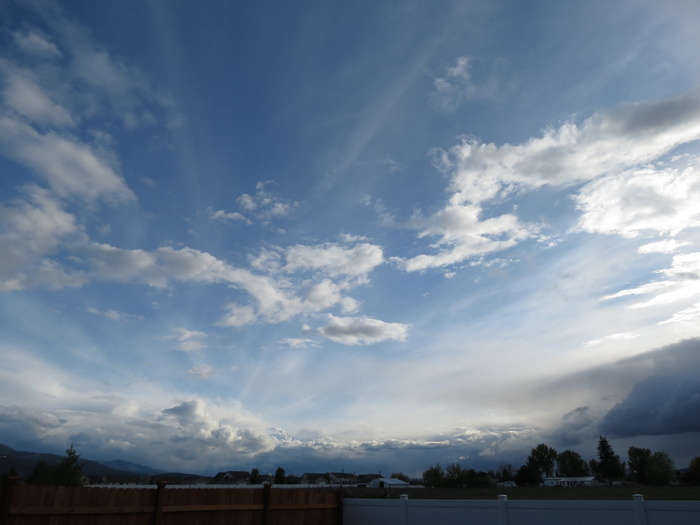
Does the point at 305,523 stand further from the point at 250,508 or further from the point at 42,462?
the point at 42,462

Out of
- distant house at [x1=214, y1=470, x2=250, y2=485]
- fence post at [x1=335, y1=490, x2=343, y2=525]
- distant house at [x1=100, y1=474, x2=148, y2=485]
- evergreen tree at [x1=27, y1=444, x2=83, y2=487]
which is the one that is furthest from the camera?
distant house at [x1=214, y1=470, x2=250, y2=485]

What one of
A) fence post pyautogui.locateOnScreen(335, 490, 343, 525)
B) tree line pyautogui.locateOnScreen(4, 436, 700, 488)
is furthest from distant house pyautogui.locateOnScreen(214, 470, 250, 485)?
fence post pyautogui.locateOnScreen(335, 490, 343, 525)

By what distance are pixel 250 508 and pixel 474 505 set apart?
6.49 m

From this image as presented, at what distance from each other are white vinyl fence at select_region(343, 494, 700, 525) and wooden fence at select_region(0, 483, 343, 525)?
1401 mm

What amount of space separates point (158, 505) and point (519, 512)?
9.44m

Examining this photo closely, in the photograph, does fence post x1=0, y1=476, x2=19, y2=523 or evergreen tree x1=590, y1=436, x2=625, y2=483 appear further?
evergreen tree x1=590, y1=436, x2=625, y2=483

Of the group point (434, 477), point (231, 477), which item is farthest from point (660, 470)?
point (231, 477)

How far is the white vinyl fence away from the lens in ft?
35.8

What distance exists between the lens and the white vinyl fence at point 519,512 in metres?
10.9

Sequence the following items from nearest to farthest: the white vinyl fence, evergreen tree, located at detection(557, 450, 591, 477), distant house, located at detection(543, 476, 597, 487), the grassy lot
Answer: the white vinyl fence → the grassy lot → distant house, located at detection(543, 476, 597, 487) → evergreen tree, located at detection(557, 450, 591, 477)

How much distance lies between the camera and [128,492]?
1173cm

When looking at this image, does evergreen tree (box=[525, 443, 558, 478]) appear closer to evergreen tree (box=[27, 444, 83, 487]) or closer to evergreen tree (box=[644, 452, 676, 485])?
evergreen tree (box=[644, 452, 676, 485])

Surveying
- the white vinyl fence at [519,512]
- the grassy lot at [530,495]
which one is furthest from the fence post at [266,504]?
the grassy lot at [530,495]

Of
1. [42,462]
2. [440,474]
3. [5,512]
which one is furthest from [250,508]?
[440,474]
